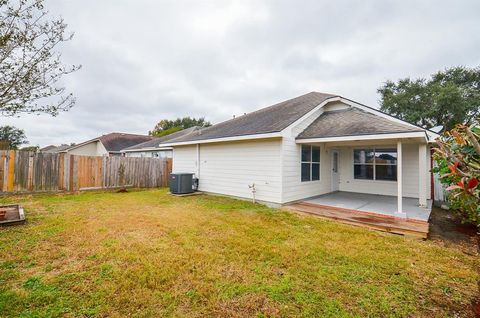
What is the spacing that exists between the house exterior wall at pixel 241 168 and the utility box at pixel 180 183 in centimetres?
66

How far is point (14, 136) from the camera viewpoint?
113 feet

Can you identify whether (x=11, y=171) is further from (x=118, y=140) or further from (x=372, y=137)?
(x=118, y=140)

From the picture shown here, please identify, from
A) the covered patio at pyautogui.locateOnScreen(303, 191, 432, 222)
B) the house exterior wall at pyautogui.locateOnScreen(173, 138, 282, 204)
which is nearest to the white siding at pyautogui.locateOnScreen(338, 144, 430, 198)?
the covered patio at pyautogui.locateOnScreen(303, 191, 432, 222)

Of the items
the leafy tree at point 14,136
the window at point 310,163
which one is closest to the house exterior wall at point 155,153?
the window at point 310,163

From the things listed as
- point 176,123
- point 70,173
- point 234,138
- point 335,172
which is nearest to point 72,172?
point 70,173

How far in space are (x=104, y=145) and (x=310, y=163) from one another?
23033mm

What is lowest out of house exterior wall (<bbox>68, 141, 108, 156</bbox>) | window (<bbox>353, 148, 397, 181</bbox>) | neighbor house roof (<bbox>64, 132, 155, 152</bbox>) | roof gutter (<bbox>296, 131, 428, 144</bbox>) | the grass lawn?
the grass lawn

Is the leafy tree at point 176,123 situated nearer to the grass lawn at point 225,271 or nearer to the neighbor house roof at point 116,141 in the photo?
the neighbor house roof at point 116,141

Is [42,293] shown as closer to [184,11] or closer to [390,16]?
[184,11]

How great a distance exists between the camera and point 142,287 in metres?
2.79

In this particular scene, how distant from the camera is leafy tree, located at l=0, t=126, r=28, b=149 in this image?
1283 inches

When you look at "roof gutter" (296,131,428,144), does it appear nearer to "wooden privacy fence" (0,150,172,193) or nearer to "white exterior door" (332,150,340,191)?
"white exterior door" (332,150,340,191)

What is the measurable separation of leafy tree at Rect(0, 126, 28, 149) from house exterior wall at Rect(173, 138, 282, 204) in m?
38.6

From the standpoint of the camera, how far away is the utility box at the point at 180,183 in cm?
1026
